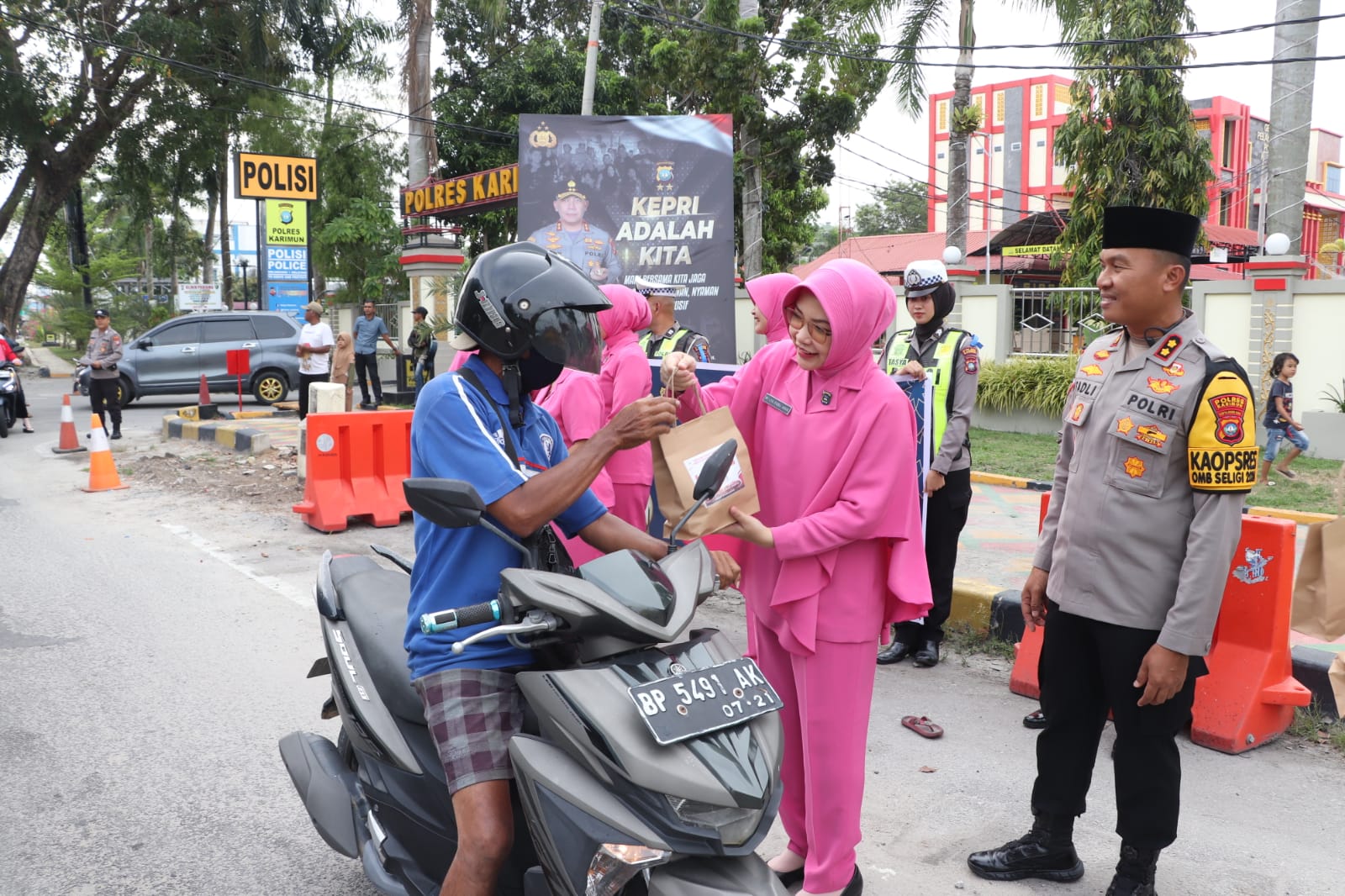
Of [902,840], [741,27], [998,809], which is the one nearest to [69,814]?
[902,840]

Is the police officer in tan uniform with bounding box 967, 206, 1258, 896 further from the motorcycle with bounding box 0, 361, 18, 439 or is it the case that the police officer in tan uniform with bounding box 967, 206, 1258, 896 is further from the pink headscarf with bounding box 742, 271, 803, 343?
the motorcycle with bounding box 0, 361, 18, 439

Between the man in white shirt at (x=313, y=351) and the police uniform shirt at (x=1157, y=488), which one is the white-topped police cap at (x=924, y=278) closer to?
the police uniform shirt at (x=1157, y=488)

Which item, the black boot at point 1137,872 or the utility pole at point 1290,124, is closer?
the black boot at point 1137,872

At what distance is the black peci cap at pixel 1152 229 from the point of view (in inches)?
116

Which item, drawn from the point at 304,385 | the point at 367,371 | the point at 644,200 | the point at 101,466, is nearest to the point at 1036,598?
the point at 644,200

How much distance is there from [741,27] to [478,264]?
56.7ft

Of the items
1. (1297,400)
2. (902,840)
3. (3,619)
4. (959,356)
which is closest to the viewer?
(902,840)

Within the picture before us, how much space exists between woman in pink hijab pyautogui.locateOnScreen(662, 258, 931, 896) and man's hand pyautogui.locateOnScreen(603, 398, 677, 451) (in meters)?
0.55

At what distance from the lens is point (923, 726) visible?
458 centimetres

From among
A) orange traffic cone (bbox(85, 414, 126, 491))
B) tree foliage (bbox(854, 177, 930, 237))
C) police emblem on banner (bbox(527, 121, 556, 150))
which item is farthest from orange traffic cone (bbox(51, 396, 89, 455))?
tree foliage (bbox(854, 177, 930, 237))

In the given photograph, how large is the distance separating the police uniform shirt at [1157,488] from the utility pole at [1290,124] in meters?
12.4

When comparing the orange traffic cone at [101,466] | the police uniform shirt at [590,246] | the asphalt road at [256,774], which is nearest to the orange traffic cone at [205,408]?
the orange traffic cone at [101,466]

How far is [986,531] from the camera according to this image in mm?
8750

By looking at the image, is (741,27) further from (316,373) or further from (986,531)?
(986,531)
